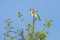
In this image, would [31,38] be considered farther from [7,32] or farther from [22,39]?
[7,32]

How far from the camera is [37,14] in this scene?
1266cm

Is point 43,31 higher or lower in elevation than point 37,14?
lower

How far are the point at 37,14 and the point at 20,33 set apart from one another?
76.5 inches

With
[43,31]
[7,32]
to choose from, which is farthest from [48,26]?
[7,32]

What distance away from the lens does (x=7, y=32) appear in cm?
1325

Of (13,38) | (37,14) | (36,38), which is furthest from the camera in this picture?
(37,14)

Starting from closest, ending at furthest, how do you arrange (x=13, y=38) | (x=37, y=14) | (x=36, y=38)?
1. (x=36, y=38)
2. (x=13, y=38)
3. (x=37, y=14)

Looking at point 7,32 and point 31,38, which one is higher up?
point 7,32

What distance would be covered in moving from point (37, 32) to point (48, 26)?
0.60m

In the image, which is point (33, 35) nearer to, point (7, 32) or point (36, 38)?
point (36, 38)

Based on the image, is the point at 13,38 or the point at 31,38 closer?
the point at 31,38

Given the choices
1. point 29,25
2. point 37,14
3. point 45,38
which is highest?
point 37,14

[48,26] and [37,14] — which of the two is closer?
[48,26]

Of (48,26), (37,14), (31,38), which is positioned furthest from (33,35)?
(37,14)
